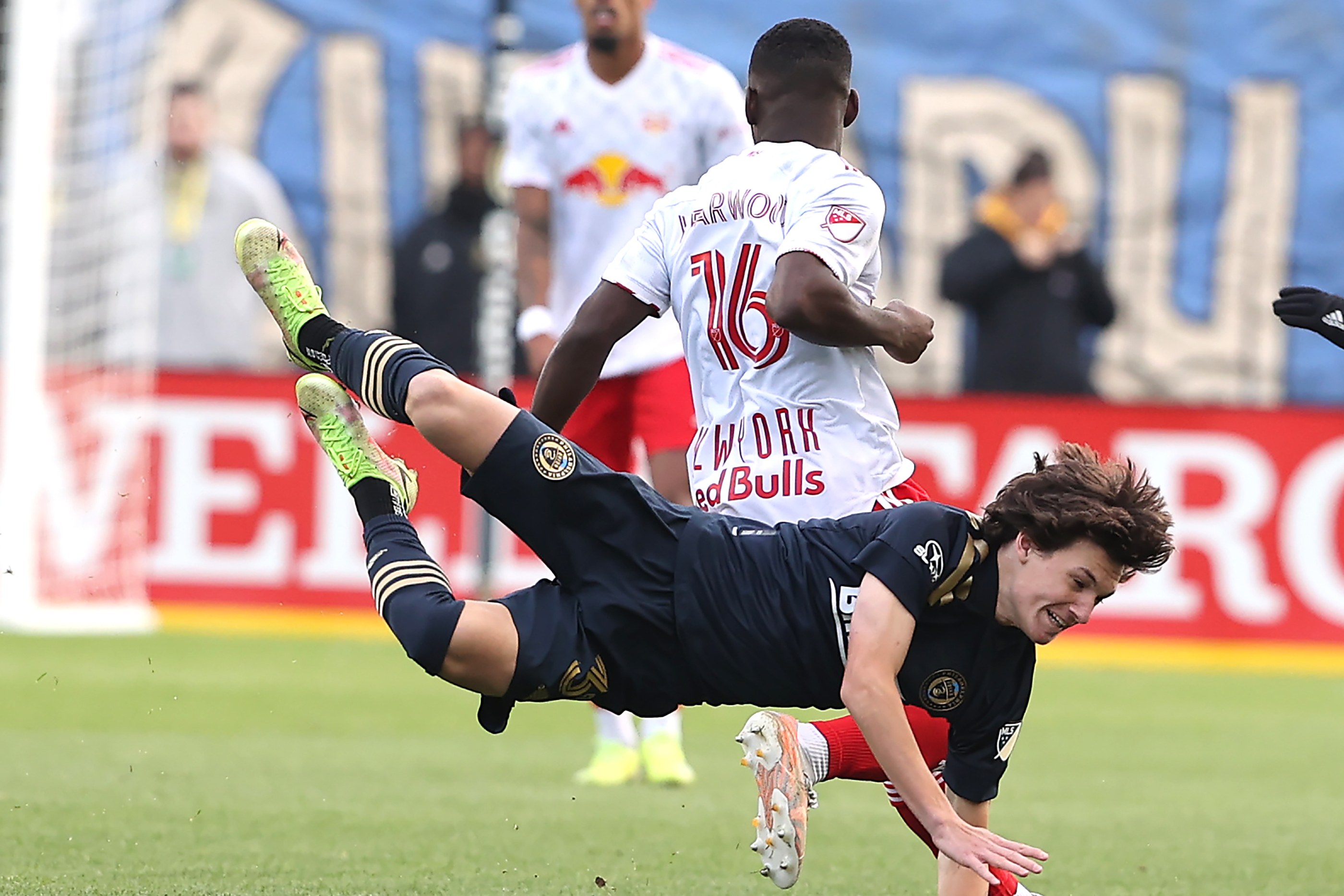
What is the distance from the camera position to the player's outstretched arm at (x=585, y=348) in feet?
15.8

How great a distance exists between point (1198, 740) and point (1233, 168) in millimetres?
6922

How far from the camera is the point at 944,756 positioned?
464cm

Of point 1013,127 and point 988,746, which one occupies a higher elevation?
point 1013,127

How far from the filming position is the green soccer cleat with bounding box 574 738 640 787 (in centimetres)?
676

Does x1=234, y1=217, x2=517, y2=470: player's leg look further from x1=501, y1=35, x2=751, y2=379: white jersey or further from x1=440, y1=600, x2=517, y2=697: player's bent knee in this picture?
x1=501, y1=35, x2=751, y2=379: white jersey

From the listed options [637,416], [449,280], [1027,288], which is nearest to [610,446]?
[637,416]

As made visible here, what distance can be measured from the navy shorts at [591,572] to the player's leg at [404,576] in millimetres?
72

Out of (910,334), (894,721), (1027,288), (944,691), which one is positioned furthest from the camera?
(1027,288)

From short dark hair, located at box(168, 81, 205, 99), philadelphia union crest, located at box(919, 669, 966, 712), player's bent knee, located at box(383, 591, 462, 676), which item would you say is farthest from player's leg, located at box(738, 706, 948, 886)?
short dark hair, located at box(168, 81, 205, 99)

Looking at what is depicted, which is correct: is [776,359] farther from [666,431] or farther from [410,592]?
[666,431]

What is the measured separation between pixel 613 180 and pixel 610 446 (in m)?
0.92

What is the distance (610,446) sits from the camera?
6.78 metres

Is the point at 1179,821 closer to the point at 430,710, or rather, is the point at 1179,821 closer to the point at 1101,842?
the point at 1101,842

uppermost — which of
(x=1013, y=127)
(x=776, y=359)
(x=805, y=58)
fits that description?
(x=1013, y=127)
